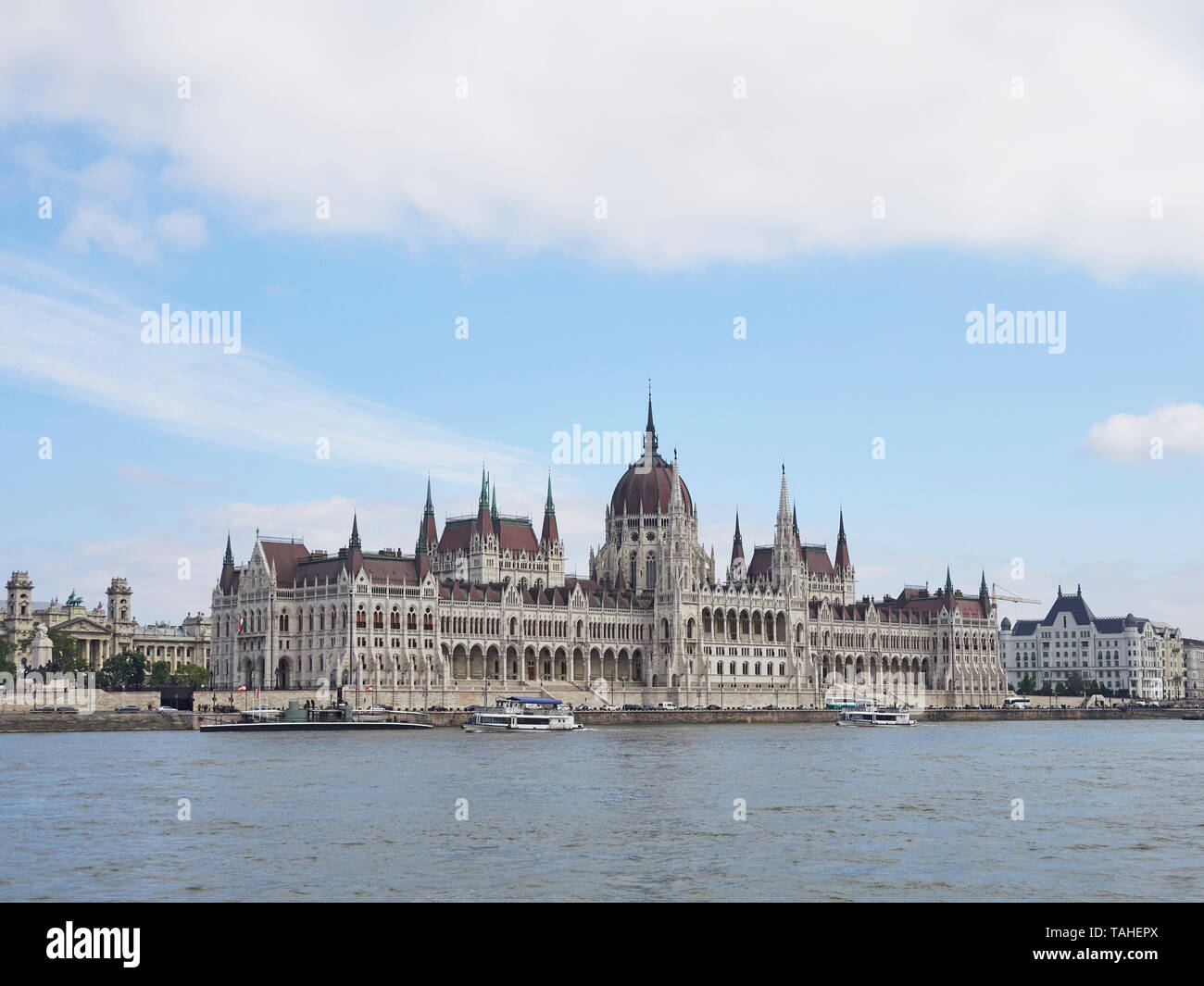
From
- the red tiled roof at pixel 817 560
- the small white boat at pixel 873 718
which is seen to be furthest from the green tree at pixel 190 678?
the red tiled roof at pixel 817 560

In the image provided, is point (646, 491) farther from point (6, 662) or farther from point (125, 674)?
point (6, 662)

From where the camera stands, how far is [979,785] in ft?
199

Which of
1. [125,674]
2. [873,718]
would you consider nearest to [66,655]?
[125,674]

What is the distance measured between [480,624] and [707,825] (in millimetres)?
98690

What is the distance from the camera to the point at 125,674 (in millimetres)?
147000

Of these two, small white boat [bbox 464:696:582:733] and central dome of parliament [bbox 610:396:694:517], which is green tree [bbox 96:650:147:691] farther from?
central dome of parliament [bbox 610:396:694:517]

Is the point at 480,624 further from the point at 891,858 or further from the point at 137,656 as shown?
the point at 891,858

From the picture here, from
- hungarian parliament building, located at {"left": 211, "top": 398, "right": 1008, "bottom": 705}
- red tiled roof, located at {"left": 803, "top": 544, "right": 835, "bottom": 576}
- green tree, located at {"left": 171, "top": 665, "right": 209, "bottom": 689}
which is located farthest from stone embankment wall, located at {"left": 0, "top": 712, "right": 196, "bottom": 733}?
red tiled roof, located at {"left": 803, "top": 544, "right": 835, "bottom": 576}

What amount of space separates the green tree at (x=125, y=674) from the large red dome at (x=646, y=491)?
55.9 metres

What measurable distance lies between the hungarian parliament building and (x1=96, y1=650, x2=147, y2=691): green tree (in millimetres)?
8605

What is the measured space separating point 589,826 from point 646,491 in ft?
423

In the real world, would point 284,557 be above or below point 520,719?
above

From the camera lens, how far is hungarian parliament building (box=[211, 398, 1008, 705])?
133375 millimetres
